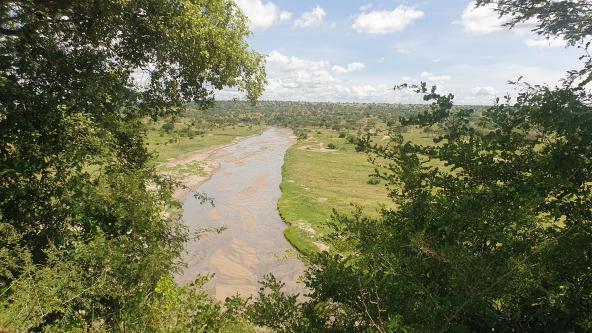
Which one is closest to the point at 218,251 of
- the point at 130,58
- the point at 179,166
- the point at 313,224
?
the point at 313,224

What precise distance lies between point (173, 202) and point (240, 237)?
2675cm

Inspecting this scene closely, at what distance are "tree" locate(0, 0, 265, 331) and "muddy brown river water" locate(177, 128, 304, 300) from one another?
5230mm

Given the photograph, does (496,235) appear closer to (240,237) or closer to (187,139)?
(240,237)

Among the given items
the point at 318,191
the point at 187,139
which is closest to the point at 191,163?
the point at 318,191

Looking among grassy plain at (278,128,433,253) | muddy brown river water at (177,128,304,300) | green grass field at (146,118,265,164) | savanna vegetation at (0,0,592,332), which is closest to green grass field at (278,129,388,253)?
grassy plain at (278,128,433,253)

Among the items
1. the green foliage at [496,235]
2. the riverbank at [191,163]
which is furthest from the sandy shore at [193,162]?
the green foliage at [496,235]

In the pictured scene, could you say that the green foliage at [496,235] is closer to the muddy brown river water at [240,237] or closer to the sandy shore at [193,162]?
the muddy brown river water at [240,237]

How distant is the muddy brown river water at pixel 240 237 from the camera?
3151 cm

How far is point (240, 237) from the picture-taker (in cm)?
4031

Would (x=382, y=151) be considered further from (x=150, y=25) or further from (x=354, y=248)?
(x=150, y=25)

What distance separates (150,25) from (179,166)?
62.6 m

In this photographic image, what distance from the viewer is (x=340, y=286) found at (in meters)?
11.1

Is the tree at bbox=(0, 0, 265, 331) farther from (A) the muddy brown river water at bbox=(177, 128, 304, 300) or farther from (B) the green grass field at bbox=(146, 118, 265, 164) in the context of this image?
(B) the green grass field at bbox=(146, 118, 265, 164)

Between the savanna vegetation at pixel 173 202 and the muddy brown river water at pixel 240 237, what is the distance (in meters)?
3.38
